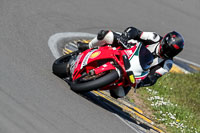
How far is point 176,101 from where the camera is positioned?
9.77 meters

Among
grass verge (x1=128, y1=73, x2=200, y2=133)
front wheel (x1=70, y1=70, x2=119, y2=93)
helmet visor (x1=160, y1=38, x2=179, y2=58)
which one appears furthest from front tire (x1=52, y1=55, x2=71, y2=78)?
grass verge (x1=128, y1=73, x2=200, y2=133)

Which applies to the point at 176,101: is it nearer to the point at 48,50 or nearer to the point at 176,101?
the point at 176,101

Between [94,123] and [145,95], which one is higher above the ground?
[94,123]

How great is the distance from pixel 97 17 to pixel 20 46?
440 centimetres

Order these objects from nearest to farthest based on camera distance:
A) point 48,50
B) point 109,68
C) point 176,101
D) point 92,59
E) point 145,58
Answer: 1. point 109,68
2. point 92,59
3. point 145,58
4. point 48,50
5. point 176,101

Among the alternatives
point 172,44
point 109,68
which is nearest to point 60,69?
point 109,68

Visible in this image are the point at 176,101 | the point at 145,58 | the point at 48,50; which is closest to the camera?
the point at 145,58

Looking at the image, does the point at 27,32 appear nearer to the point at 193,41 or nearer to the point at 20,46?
the point at 20,46

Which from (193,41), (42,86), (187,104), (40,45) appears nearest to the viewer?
(42,86)

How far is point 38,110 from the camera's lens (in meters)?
6.07

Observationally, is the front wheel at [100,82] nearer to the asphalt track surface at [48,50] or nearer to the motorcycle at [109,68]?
the motorcycle at [109,68]

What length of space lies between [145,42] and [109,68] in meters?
1.27

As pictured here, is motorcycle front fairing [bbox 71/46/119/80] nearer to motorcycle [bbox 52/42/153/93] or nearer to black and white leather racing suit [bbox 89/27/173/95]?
motorcycle [bbox 52/42/153/93]

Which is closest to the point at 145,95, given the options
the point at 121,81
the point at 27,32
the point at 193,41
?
the point at 121,81
